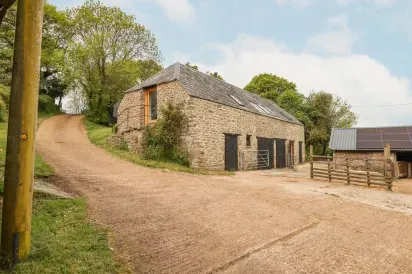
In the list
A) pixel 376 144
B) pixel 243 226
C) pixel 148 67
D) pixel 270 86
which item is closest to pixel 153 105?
pixel 243 226

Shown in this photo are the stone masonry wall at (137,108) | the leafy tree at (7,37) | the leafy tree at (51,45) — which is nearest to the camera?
the stone masonry wall at (137,108)

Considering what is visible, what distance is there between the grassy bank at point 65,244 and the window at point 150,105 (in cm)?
1040

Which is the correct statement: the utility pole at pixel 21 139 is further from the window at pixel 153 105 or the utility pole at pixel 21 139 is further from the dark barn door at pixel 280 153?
the dark barn door at pixel 280 153

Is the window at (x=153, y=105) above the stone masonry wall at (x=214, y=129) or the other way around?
above

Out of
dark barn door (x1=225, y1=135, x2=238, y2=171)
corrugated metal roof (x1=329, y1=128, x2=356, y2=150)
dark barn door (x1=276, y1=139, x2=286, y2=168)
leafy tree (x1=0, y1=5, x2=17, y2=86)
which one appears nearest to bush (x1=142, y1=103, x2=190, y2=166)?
dark barn door (x1=225, y1=135, x2=238, y2=171)

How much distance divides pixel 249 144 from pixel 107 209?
41.4ft

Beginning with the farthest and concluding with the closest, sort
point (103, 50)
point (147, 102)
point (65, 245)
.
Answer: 1. point (103, 50)
2. point (147, 102)
3. point (65, 245)

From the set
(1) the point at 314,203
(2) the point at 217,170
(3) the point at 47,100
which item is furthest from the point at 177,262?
(3) the point at 47,100

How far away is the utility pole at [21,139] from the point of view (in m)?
2.86

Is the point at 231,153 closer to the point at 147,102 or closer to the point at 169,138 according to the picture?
the point at 169,138

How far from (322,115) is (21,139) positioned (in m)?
34.3

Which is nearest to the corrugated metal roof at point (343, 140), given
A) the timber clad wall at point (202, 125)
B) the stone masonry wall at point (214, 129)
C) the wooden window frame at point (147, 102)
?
the timber clad wall at point (202, 125)

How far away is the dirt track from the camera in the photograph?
362cm

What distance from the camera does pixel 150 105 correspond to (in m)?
15.7
